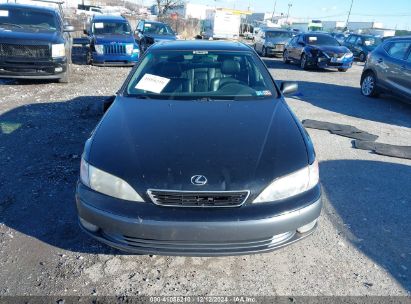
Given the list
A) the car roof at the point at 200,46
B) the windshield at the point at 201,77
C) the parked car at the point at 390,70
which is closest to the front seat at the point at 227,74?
the windshield at the point at 201,77

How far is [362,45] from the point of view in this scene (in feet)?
71.0

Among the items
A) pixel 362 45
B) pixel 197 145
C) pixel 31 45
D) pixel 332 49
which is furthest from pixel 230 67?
pixel 362 45

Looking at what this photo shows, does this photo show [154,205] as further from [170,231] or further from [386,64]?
[386,64]

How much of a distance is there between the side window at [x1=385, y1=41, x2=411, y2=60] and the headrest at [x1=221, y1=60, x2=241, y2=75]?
19.2ft

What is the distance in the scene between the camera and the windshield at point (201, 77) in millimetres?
3805

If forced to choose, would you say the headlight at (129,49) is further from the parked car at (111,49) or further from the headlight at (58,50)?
the headlight at (58,50)

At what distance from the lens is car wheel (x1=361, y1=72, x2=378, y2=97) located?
9406 millimetres

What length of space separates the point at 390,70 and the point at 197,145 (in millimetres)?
7471

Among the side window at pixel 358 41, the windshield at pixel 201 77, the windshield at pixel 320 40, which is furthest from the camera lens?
the side window at pixel 358 41

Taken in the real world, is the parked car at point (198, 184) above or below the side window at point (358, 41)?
above

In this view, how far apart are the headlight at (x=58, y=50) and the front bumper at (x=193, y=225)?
24.0ft

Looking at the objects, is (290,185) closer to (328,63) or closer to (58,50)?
(58,50)

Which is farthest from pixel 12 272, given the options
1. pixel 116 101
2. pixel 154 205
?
pixel 116 101

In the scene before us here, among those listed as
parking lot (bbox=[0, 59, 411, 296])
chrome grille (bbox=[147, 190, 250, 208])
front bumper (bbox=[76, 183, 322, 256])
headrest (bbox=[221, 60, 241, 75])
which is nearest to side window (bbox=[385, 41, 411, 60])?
parking lot (bbox=[0, 59, 411, 296])
